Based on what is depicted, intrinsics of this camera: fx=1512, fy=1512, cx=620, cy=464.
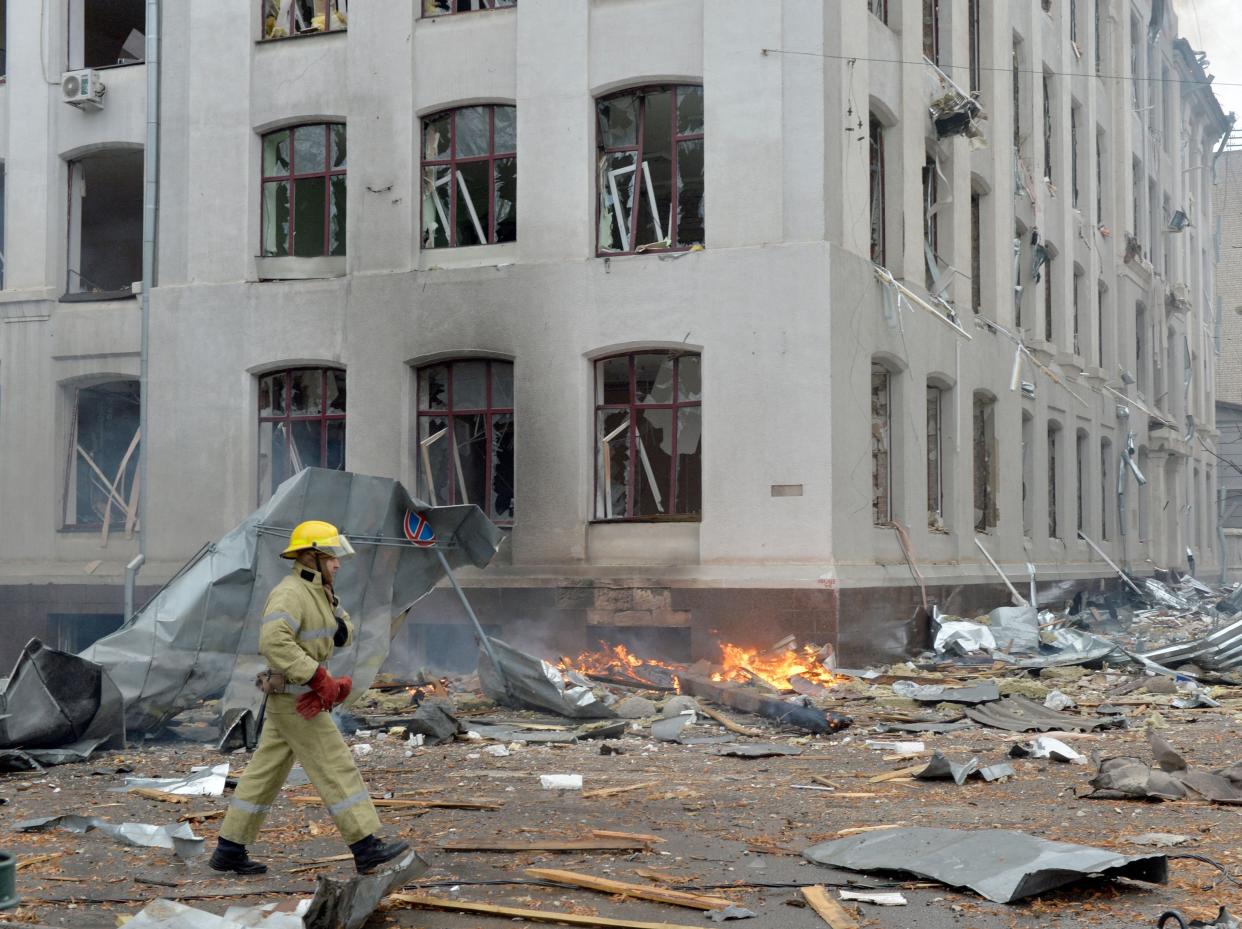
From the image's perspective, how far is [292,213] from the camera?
20.6m

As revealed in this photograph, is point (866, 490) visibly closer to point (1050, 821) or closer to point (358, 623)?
point (358, 623)

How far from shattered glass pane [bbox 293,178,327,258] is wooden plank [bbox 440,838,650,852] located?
538 inches

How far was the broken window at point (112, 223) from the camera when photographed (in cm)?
2327

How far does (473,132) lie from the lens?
1955 cm

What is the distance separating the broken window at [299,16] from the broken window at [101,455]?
5.41 meters

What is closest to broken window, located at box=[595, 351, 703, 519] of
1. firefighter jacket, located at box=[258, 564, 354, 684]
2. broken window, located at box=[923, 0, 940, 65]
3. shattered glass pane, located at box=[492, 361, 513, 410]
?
shattered glass pane, located at box=[492, 361, 513, 410]

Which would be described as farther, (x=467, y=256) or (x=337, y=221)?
(x=337, y=221)

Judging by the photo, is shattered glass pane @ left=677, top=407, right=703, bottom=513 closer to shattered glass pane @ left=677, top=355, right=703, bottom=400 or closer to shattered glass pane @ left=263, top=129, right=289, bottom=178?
shattered glass pane @ left=677, top=355, right=703, bottom=400

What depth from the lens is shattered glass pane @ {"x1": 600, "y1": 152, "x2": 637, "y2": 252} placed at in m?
18.6

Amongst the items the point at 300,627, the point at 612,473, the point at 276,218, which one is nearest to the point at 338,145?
the point at 276,218

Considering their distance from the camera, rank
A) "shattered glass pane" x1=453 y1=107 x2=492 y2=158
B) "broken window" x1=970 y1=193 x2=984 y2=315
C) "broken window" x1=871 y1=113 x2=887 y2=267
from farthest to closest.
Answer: "broken window" x1=970 y1=193 x2=984 y2=315 < "broken window" x1=871 y1=113 x2=887 y2=267 < "shattered glass pane" x1=453 y1=107 x2=492 y2=158

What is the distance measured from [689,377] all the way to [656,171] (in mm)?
2642

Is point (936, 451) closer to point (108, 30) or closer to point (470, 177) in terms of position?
point (470, 177)

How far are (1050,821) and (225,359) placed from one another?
14.4 metres
